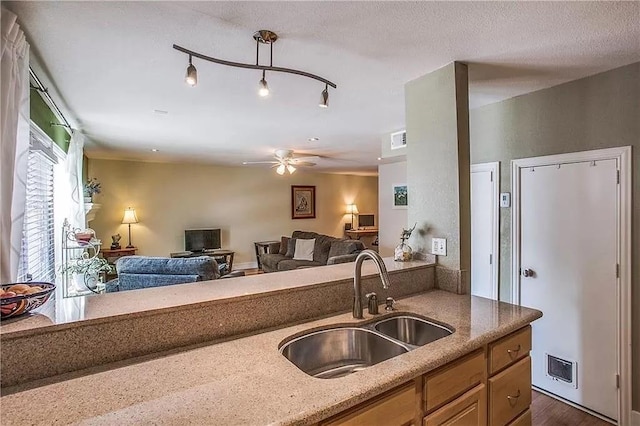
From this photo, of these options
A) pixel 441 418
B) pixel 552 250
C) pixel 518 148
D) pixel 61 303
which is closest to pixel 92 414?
pixel 61 303

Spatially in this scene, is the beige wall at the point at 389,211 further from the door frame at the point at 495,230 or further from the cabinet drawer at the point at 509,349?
the cabinet drawer at the point at 509,349

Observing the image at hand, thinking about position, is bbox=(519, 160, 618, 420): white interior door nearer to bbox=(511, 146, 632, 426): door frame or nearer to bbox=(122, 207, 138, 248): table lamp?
bbox=(511, 146, 632, 426): door frame

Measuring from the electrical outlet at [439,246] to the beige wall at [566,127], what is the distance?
3.44 feet

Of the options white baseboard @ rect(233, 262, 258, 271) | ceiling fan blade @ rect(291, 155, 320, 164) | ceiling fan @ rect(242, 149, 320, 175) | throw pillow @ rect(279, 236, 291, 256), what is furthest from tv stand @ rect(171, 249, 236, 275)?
ceiling fan blade @ rect(291, 155, 320, 164)

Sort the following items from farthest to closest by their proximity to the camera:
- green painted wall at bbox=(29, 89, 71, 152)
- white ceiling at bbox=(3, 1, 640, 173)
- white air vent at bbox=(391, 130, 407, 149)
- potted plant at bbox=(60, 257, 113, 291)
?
white air vent at bbox=(391, 130, 407, 149), potted plant at bbox=(60, 257, 113, 291), green painted wall at bbox=(29, 89, 71, 152), white ceiling at bbox=(3, 1, 640, 173)

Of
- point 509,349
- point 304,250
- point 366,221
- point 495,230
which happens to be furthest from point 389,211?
point 509,349

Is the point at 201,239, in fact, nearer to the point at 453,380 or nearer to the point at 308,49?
the point at 308,49

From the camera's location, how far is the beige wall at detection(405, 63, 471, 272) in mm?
2234

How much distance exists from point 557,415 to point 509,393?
1266 millimetres

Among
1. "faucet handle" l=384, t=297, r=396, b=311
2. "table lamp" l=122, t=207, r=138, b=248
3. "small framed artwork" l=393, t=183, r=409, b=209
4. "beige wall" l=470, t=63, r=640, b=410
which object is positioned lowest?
"faucet handle" l=384, t=297, r=396, b=311

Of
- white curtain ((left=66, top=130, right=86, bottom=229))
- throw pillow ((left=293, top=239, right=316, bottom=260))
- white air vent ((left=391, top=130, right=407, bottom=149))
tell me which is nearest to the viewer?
white curtain ((left=66, top=130, right=86, bottom=229))

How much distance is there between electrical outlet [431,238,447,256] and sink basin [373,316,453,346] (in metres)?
0.69

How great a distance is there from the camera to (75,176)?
3846mm

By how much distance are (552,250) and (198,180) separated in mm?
6851
